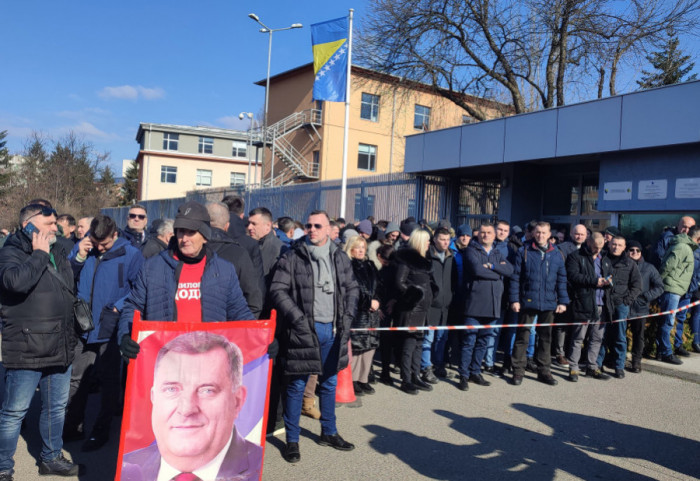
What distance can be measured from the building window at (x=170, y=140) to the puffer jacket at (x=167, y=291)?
194 feet

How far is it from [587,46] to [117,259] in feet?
63.6

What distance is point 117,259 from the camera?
4.86 m

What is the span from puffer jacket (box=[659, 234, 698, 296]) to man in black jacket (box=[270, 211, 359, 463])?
6134 mm

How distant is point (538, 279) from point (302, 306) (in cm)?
377

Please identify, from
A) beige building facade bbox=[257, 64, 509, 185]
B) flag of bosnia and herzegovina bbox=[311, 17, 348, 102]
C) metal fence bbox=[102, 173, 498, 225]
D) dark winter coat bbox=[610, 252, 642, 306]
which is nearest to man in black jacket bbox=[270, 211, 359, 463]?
dark winter coat bbox=[610, 252, 642, 306]

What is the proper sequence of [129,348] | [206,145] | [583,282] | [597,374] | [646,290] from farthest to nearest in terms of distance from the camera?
[206,145], [646,290], [597,374], [583,282], [129,348]

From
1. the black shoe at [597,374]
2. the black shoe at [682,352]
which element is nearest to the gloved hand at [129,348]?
the black shoe at [597,374]

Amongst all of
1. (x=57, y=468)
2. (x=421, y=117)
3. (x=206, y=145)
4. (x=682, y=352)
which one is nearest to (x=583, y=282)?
(x=682, y=352)

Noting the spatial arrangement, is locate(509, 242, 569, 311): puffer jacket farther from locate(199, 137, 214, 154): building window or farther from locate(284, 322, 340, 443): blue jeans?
locate(199, 137, 214, 154): building window

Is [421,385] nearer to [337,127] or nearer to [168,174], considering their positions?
[337,127]

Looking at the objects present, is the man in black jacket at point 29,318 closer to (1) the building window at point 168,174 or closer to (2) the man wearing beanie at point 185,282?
(2) the man wearing beanie at point 185,282

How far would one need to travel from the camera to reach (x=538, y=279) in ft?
23.8

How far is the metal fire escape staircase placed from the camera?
3522 cm

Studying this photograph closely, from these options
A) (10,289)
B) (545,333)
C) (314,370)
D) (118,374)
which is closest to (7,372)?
(10,289)
